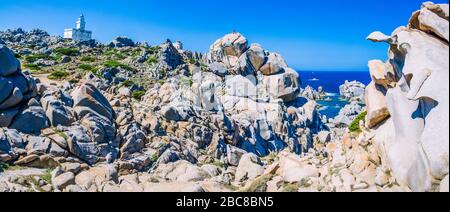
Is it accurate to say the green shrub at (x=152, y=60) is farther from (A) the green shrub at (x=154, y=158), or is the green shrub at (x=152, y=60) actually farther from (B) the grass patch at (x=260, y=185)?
(B) the grass patch at (x=260, y=185)

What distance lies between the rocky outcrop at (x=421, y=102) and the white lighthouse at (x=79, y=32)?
13295cm

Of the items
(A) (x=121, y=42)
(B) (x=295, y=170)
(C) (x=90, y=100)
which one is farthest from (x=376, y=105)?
(A) (x=121, y=42)

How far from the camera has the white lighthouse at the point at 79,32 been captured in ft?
445

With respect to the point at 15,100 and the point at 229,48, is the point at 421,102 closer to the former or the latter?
the point at 15,100

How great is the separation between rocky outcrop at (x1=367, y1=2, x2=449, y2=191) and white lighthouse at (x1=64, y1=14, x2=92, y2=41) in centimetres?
13295

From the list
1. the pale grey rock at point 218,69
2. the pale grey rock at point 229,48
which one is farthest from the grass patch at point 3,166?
the pale grey rock at point 229,48

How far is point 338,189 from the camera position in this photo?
16797 mm

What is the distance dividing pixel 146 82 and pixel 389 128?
4395cm

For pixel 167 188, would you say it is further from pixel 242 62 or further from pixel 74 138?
pixel 242 62

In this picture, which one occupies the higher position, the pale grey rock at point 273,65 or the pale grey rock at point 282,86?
the pale grey rock at point 273,65

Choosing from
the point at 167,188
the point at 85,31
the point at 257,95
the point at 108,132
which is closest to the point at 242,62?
the point at 257,95

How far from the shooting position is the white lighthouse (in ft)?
445

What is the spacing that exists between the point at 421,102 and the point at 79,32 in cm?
14260

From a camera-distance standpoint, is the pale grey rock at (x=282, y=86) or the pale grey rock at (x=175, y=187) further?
the pale grey rock at (x=282, y=86)
